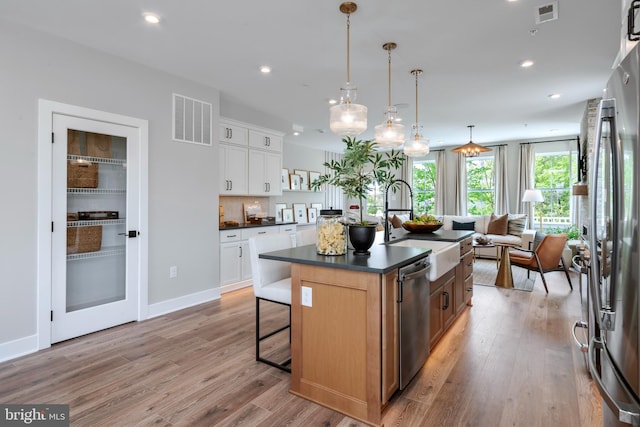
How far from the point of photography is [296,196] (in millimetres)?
7980

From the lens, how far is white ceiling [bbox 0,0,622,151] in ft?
8.63

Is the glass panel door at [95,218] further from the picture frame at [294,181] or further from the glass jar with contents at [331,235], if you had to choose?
the picture frame at [294,181]

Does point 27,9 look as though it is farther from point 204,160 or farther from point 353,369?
point 353,369

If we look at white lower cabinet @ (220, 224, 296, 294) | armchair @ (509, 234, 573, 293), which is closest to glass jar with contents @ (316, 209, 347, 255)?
white lower cabinet @ (220, 224, 296, 294)

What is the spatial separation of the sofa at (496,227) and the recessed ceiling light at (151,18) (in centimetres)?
555

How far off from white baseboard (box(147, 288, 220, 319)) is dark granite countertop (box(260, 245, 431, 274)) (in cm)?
221

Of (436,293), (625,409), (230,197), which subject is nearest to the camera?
(625,409)

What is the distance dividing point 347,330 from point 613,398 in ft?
3.85

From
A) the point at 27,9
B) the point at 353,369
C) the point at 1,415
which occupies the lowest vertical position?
the point at 1,415

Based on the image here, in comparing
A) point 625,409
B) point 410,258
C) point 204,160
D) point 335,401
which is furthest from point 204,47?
point 625,409

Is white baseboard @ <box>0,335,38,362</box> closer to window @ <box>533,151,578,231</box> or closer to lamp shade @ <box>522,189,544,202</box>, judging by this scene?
lamp shade @ <box>522,189,544,202</box>

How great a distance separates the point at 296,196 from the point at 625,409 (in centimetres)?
717

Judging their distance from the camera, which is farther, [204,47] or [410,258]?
[204,47]

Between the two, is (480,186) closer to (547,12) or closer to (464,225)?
(464,225)
